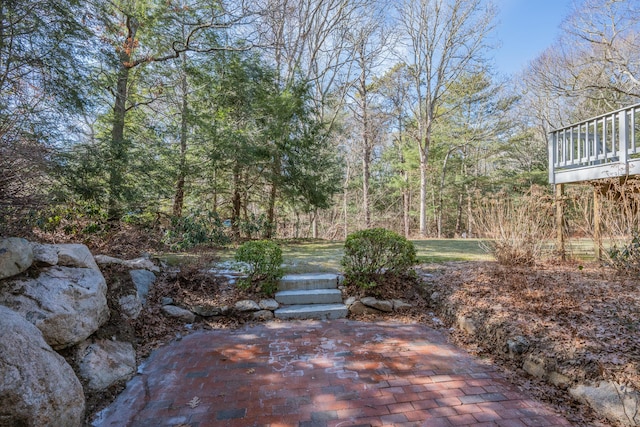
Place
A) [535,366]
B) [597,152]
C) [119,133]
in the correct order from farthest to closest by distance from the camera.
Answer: [119,133], [597,152], [535,366]

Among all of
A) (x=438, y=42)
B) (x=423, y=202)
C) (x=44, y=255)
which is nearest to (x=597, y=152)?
(x=44, y=255)

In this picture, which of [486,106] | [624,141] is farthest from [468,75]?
[624,141]

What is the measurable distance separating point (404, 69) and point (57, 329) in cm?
1598

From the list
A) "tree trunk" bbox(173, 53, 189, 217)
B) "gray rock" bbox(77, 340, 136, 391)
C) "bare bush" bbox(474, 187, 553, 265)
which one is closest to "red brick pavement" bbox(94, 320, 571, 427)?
"gray rock" bbox(77, 340, 136, 391)

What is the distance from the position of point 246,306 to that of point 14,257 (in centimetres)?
223

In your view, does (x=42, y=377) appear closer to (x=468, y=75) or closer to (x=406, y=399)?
(x=406, y=399)

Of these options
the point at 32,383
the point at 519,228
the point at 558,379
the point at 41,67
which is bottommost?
the point at 558,379

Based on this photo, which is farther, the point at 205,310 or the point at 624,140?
the point at 624,140

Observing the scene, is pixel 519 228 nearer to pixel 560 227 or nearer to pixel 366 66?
pixel 560 227

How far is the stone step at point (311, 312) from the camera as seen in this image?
155 inches

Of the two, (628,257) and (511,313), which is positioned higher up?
(628,257)

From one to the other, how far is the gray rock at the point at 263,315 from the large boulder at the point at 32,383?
1.98 metres

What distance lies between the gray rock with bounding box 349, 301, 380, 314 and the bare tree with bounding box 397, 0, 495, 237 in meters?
10.2

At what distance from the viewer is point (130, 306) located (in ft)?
11.1
